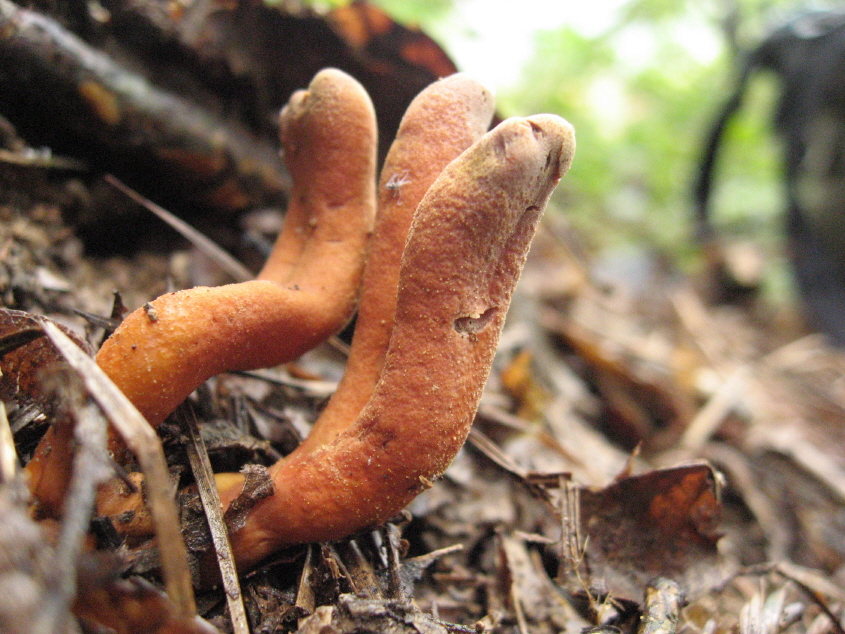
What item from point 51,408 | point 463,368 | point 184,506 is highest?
point 463,368

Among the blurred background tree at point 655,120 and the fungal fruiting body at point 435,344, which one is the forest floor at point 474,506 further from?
the blurred background tree at point 655,120

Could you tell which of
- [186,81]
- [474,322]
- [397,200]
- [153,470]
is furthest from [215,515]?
[186,81]

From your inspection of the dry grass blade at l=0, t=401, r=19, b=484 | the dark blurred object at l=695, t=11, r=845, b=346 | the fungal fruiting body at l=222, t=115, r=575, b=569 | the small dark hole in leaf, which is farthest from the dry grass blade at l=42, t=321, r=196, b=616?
the dark blurred object at l=695, t=11, r=845, b=346

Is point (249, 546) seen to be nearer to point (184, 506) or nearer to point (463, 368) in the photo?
point (184, 506)

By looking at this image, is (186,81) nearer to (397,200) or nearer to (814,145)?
(397,200)

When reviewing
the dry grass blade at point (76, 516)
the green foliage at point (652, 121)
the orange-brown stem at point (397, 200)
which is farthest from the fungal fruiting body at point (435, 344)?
the green foliage at point (652, 121)

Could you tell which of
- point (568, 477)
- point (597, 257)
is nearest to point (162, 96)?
point (568, 477)
